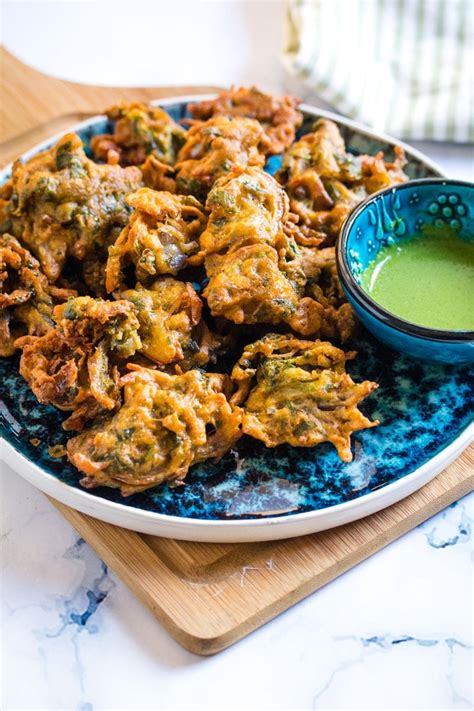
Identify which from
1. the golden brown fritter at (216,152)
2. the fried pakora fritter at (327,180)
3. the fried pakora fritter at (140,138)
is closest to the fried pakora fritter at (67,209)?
the golden brown fritter at (216,152)

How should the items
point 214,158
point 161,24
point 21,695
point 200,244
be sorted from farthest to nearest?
1. point 161,24
2. point 214,158
3. point 200,244
4. point 21,695

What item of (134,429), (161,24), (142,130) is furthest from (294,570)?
(161,24)

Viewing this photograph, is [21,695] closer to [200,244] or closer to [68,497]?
[68,497]

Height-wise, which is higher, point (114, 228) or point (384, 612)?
point (114, 228)

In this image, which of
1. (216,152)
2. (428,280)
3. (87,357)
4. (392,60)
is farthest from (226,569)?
(392,60)

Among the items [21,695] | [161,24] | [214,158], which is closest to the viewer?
[21,695]

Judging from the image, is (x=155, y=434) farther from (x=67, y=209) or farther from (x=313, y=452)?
(x=67, y=209)
